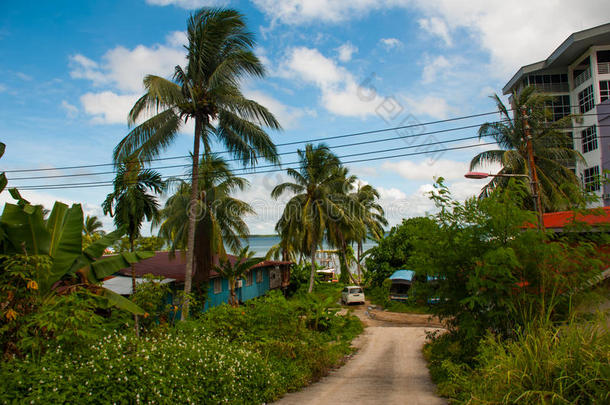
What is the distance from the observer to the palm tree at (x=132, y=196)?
14359mm

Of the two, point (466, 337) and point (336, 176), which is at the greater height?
point (336, 176)

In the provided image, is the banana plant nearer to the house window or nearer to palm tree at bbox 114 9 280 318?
palm tree at bbox 114 9 280 318

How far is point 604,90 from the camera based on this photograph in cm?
3294

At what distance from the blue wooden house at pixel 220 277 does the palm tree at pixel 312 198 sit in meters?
3.47

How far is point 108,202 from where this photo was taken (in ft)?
47.3

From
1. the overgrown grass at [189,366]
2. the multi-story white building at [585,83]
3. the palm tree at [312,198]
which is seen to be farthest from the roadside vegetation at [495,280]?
the multi-story white building at [585,83]

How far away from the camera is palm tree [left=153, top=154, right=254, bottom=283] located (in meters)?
19.0

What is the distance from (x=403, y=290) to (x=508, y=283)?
74.8 feet

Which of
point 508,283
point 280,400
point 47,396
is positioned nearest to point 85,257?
point 47,396

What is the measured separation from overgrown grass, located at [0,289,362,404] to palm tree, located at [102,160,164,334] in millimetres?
5932

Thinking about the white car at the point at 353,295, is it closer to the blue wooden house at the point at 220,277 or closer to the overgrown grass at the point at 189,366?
the blue wooden house at the point at 220,277

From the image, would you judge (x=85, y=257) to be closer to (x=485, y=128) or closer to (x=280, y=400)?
(x=280, y=400)

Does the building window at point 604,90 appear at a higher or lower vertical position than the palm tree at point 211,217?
higher

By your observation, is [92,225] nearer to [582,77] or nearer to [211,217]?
[211,217]
